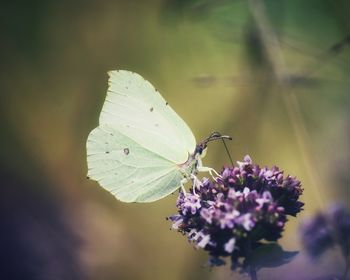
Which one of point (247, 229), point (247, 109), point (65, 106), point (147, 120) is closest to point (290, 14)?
point (247, 109)

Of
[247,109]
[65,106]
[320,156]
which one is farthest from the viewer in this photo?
[65,106]

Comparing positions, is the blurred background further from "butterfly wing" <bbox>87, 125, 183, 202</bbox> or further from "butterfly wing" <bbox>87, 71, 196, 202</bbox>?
"butterfly wing" <bbox>87, 125, 183, 202</bbox>

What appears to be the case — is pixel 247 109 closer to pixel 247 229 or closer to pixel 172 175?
pixel 172 175

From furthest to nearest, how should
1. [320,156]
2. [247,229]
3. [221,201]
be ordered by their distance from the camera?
[320,156]
[221,201]
[247,229]

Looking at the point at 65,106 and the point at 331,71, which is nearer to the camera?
the point at 331,71

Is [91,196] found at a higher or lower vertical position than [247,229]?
higher

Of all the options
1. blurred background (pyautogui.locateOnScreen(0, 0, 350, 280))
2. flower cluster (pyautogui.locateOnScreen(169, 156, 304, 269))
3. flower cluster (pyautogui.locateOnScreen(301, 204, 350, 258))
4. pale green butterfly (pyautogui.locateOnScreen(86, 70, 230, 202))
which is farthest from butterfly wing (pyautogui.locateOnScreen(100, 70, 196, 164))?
blurred background (pyautogui.locateOnScreen(0, 0, 350, 280))

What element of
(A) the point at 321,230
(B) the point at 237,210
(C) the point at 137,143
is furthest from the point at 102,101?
(B) the point at 237,210

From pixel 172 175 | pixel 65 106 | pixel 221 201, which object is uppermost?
pixel 65 106
